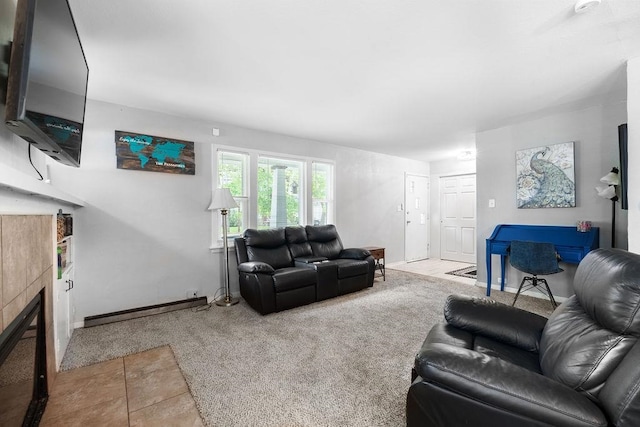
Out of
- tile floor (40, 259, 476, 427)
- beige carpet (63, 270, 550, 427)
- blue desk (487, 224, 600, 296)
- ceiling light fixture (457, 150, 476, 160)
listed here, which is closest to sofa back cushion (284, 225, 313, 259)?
beige carpet (63, 270, 550, 427)

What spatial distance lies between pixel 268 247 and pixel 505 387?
3200 mm

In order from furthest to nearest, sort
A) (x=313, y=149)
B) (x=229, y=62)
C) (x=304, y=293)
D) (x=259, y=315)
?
(x=313, y=149), (x=304, y=293), (x=259, y=315), (x=229, y=62)

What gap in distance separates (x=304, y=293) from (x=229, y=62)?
8.27 feet

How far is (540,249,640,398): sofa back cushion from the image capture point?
1013mm

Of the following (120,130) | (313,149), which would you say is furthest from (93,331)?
(313,149)

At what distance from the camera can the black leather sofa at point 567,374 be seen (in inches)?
35.2

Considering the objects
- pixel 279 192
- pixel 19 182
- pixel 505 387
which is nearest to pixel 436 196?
pixel 279 192

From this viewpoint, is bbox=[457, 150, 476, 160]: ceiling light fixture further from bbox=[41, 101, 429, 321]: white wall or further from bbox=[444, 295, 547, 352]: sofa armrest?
bbox=[444, 295, 547, 352]: sofa armrest

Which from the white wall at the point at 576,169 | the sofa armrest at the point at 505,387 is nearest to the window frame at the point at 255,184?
the white wall at the point at 576,169

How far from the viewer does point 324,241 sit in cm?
446

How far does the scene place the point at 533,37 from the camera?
202cm

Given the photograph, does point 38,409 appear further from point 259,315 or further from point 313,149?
point 313,149

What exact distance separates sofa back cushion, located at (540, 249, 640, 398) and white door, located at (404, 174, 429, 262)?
5.01m

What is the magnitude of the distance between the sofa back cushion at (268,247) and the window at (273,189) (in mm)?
370
